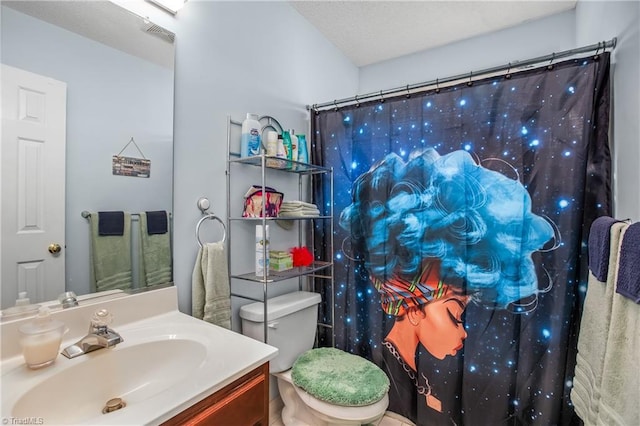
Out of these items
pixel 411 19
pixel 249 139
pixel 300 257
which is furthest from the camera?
pixel 411 19

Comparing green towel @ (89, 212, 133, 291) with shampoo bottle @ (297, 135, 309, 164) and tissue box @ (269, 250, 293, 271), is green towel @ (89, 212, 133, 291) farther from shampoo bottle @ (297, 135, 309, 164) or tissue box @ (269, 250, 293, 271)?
shampoo bottle @ (297, 135, 309, 164)

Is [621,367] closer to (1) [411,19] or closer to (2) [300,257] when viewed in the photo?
(2) [300,257]

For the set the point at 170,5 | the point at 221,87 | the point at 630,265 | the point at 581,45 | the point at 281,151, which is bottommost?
the point at 630,265

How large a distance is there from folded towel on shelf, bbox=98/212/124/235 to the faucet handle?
283 millimetres

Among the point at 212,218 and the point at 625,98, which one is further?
the point at 212,218

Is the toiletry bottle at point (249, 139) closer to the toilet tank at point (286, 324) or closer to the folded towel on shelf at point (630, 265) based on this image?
the toilet tank at point (286, 324)

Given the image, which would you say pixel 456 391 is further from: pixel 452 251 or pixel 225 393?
pixel 225 393

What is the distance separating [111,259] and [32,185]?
Answer: 343 millimetres

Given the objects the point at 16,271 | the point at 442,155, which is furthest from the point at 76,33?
the point at 442,155

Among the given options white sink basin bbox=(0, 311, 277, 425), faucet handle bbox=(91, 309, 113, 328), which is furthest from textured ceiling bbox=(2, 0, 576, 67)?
white sink basin bbox=(0, 311, 277, 425)

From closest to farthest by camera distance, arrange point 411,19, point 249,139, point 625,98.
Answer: point 625,98 → point 249,139 → point 411,19

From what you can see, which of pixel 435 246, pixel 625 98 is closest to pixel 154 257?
pixel 435 246

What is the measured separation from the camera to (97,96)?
1047mm

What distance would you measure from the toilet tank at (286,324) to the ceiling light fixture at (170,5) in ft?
4.70
